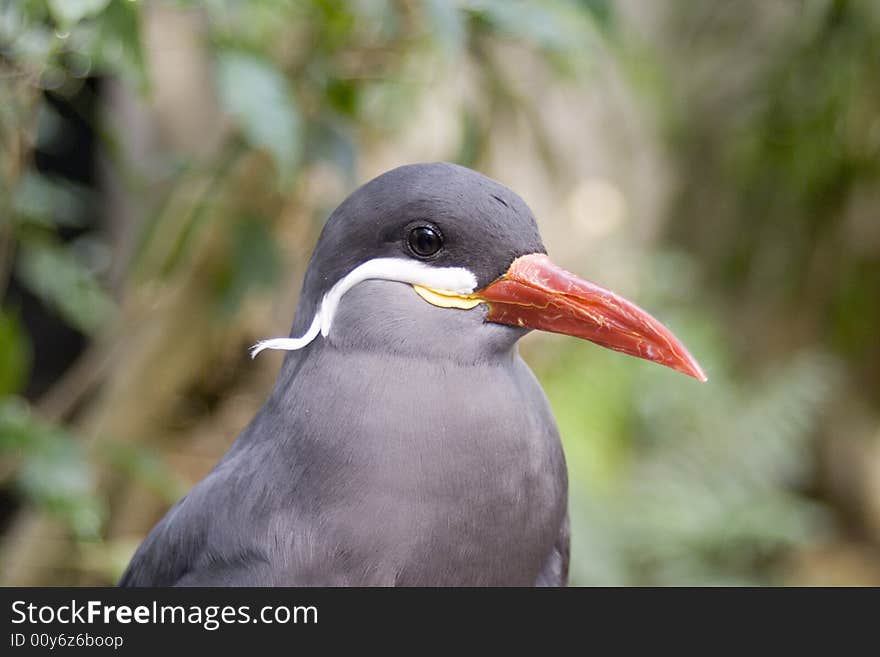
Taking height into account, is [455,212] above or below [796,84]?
below

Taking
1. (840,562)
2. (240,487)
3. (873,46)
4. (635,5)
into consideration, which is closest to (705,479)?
(840,562)

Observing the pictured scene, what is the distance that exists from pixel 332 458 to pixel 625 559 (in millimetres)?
2267

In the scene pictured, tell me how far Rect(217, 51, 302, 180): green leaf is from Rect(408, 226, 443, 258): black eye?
59 cm

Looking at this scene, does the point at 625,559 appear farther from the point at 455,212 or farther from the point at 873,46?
the point at 455,212

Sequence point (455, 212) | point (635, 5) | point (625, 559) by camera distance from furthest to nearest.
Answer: point (635, 5), point (625, 559), point (455, 212)

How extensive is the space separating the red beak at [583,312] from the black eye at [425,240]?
0.22 ft

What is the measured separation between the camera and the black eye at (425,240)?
44.8 inches

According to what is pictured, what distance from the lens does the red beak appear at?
1119mm

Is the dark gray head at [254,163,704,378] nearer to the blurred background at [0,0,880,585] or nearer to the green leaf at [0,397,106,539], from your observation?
the blurred background at [0,0,880,585]

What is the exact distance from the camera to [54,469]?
183 centimetres

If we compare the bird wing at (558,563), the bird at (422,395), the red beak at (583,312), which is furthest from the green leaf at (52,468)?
A: the red beak at (583,312)

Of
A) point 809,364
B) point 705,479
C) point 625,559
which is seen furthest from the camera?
point 809,364

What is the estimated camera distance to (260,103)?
1680mm
